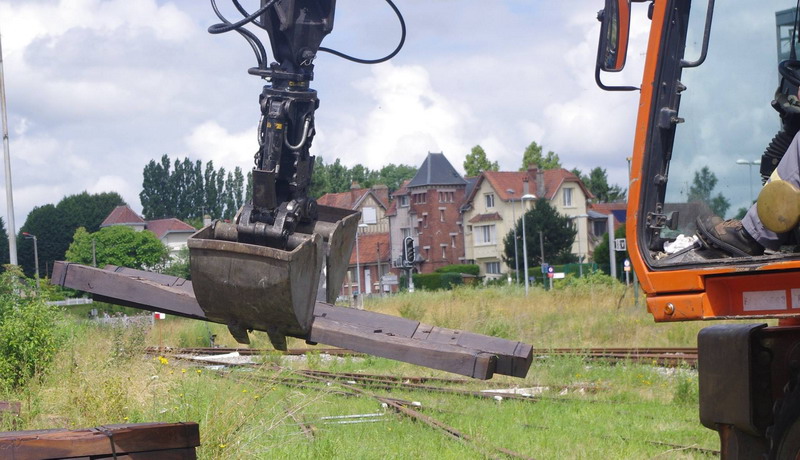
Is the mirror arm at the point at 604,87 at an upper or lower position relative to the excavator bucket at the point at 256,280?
upper

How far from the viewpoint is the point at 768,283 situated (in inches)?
190

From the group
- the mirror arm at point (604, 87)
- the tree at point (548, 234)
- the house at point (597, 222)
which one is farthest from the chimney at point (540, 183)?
the mirror arm at point (604, 87)

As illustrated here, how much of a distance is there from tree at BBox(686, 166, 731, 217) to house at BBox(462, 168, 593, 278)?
247 ft

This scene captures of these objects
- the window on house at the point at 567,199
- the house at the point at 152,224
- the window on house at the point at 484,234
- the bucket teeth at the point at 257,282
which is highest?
the window on house at the point at 567,199

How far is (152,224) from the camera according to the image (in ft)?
215

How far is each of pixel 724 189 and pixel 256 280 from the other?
101 inches

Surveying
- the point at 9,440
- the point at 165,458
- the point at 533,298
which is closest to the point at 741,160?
the point at 165,458

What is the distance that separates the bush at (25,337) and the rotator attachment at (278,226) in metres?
8.19

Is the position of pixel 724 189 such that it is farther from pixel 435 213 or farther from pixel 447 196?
pixel 447 196

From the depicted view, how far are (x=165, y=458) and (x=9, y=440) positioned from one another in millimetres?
733

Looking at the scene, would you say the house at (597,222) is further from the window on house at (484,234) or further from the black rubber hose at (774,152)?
the black rubber hose at (774,152)

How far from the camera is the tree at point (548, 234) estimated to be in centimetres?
7194

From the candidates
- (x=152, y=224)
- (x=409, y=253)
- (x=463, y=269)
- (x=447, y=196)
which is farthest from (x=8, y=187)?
(x=447, y=196)

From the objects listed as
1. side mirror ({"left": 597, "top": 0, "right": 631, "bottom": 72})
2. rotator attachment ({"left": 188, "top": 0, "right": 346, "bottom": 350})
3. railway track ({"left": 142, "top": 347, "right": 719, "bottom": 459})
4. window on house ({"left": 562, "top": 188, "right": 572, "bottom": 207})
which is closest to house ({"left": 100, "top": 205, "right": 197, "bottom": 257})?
window on house ({"left": 562, "top": 188, "right": 572, "bottom": 207})
